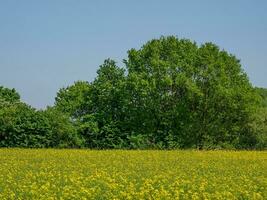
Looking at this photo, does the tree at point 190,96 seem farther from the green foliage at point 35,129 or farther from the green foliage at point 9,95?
the green foliage at point 9,95

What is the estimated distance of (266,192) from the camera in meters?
18.5

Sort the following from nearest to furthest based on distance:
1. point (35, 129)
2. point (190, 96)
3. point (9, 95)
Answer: point (35, 129)
point (190, 96)
point (9, 95)

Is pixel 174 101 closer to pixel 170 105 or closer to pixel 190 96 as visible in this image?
pixel 170 105

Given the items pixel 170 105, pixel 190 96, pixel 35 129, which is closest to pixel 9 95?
pixel 35 129

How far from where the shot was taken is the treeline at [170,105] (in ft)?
196

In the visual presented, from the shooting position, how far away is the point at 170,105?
206 feet

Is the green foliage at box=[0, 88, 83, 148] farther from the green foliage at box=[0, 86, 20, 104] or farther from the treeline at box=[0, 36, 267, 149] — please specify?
the green foliage at box=[0, 86, 20, 104]

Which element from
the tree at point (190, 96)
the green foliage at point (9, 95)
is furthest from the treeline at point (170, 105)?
the green foliage at point (9, 95)

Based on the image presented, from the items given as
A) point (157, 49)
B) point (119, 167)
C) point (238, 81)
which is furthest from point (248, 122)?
point (119, 167)

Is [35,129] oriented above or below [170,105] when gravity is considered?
below

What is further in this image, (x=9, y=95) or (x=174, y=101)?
(x=9, y=95)

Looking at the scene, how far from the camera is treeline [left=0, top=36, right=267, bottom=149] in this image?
196 ft

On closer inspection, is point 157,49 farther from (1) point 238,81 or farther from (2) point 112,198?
(2) point 112,198

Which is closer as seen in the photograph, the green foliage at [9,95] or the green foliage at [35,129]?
the green foliage at [35,129]
